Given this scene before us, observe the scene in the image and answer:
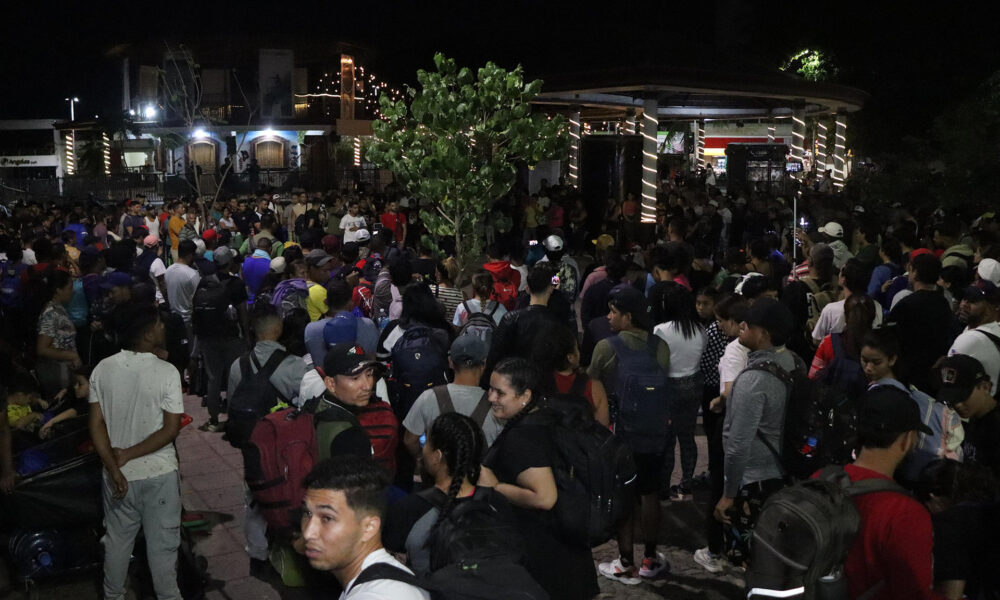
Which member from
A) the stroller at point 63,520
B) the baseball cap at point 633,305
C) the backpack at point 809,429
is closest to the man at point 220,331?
the stroller at point 63,520

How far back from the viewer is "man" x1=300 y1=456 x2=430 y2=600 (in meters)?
2.63

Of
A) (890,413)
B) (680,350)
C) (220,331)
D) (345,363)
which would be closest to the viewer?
(890,413)

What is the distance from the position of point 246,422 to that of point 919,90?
33396mm

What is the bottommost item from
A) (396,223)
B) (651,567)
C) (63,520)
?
(651,567)

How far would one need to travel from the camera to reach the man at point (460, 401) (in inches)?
179

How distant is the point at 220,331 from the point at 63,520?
3224 mm

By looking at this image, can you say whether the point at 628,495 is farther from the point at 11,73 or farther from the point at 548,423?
the point at 11,73

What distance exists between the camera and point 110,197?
31.4 m

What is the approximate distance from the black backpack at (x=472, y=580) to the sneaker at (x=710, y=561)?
11.5ft

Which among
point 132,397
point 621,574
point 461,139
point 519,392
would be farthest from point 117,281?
point 519,392

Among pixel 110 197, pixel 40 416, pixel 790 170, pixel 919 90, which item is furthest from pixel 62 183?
pixel 919 90

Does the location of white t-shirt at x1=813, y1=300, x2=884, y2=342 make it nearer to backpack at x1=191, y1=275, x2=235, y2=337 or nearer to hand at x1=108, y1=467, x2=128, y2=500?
hand at x1=108, y1=467, x2=128, y2=500

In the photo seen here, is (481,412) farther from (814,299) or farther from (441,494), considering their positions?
(814,299)

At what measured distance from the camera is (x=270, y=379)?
516cm
